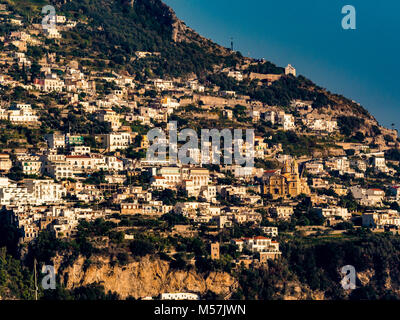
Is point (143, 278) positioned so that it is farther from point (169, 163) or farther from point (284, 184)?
point (284, 184)

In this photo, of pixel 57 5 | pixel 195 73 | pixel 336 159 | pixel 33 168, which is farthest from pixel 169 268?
pixel 57 5

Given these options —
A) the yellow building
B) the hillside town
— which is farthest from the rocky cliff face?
the yellow building

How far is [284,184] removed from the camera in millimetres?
48625

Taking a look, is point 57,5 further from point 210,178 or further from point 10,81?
point 210,178

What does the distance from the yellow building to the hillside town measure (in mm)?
79

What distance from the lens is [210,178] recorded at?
160 feet

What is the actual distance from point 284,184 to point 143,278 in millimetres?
15403

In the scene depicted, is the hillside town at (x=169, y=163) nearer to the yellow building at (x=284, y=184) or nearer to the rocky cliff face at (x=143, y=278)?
the yellow building at (x=284, y=184)

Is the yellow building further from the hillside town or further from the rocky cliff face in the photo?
the rocky cliff face

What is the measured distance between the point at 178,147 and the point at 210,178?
4.46 meters

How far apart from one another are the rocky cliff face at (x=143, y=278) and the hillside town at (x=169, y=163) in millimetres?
996

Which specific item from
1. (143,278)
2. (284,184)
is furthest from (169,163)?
(143,278)

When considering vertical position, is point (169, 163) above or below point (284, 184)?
above

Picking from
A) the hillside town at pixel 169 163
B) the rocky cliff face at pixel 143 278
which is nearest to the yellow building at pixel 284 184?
the hillside town at pixel 169 163
